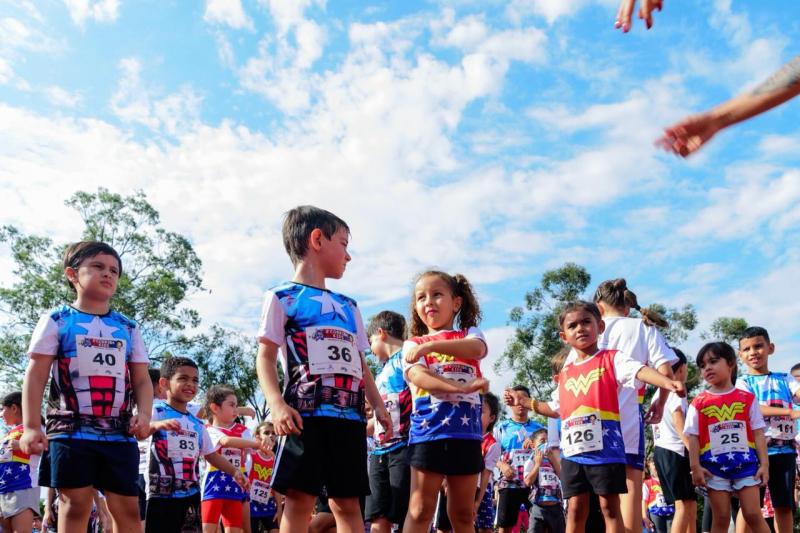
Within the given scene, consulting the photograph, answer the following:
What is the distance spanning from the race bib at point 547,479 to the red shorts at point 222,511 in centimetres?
432

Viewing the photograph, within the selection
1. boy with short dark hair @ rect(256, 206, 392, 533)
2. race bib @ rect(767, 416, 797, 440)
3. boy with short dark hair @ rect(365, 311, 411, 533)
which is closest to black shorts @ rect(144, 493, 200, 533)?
boy with short dark hair @ rect(365, 311, 411, 533)

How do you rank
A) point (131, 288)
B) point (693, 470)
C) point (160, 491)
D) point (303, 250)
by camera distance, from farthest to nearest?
point (131, 288) → point (160, 491) → point (693, 470) → point (303, 250)

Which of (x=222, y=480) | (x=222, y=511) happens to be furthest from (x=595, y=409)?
(x=222, y=511)

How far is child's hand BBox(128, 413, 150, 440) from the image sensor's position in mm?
4438

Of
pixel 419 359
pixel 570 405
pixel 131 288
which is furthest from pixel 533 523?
pixel 131 288

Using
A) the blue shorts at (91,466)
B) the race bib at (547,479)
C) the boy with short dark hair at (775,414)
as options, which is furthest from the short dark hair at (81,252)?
the race bib at (547,479)

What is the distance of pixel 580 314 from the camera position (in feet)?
17.3

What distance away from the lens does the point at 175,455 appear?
6941mm

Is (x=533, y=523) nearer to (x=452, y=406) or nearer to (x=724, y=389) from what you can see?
(x=724, y=389)

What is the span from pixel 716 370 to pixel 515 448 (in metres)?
4.41

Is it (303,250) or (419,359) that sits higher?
(303,250)

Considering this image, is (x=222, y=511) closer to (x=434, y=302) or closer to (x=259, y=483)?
(x=259, y=483)

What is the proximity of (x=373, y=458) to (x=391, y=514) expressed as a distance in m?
0.49

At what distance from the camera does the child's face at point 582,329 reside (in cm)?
523
